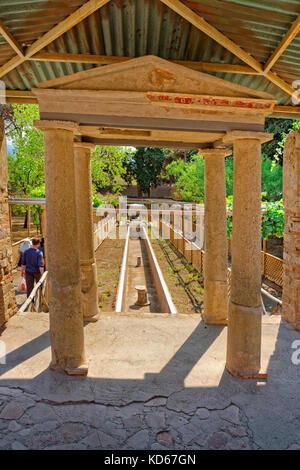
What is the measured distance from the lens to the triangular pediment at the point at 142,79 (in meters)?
3.86

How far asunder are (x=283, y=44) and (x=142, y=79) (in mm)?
1686

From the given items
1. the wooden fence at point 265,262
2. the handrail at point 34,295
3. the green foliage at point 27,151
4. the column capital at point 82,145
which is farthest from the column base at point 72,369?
the green foliage at point 27,151

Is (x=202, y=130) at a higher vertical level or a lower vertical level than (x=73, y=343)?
higher

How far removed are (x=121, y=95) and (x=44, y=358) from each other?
153 inches

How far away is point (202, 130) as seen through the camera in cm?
434

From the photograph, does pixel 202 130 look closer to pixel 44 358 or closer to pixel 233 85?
pixel 233 85

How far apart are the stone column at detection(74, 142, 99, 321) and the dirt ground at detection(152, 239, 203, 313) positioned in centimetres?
336

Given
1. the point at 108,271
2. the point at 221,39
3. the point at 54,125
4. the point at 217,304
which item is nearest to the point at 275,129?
the point at 108,271

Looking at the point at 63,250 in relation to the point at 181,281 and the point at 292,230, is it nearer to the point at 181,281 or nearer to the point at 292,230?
the point at 292,230

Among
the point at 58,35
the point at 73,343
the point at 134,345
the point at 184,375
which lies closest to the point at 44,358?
the point at 73,343

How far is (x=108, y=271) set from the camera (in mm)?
12766

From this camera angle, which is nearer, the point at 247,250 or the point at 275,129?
the point at 247,250
